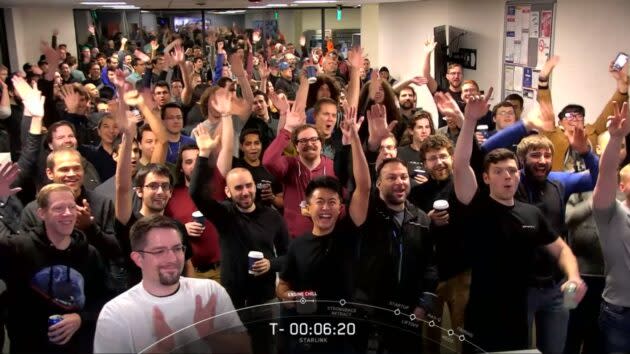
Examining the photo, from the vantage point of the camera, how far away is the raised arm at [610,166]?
9.87 feet

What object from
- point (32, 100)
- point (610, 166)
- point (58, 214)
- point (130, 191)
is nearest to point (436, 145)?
point (610, 166)

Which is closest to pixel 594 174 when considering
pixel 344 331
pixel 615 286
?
pixel 615 286

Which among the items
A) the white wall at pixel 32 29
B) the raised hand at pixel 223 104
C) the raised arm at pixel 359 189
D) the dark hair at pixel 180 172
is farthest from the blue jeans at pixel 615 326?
the white wall at pixel 32 29

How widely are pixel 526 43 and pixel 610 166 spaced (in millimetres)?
5389

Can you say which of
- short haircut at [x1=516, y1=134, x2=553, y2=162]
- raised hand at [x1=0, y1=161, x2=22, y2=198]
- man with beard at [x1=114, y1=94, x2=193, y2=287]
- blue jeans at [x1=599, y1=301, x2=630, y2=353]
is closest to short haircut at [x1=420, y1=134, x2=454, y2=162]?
short haircut at [x1=516, y1=134, x2=553, y2=162]

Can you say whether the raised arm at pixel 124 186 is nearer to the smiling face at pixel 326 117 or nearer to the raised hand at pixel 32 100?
the raised hand at pixel 32 100

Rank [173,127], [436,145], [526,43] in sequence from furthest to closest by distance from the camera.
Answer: [526,43] < [173,127] < [436,145]

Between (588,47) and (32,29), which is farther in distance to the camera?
(32,29)

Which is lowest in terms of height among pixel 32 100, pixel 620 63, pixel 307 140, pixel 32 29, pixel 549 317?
pixel 549 317

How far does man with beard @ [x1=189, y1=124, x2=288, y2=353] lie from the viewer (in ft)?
10.7

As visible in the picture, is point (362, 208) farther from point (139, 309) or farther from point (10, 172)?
point (10, 172)

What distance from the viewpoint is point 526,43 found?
7.98 metres

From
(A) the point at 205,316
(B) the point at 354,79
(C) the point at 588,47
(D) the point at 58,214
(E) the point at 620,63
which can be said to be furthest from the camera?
(C) the point at 588,47

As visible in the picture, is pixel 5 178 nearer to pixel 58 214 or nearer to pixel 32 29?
pixel 58 214
